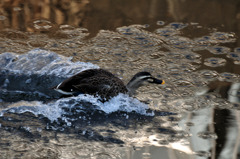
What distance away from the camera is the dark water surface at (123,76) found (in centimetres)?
511

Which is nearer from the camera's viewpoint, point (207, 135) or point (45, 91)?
point (207, 135)

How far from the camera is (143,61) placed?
7.36 m

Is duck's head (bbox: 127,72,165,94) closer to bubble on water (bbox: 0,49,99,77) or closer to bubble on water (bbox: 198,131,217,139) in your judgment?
bubble on water (bbox: 0,49,99,77)

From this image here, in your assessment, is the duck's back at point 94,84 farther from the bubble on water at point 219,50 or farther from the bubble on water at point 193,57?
the bubble on water at point 219,50

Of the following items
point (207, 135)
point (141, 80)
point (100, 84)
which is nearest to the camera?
point (207, 135)

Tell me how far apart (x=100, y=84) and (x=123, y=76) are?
862 millimetres

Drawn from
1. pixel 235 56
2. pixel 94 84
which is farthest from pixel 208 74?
pixel 94 84

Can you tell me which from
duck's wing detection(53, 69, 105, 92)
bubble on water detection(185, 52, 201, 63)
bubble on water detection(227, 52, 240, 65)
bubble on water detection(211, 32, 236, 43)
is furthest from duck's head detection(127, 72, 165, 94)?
bubble on water detection(211, 32, 236, 43)

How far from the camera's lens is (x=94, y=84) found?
20.4 ft

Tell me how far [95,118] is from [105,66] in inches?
61.1

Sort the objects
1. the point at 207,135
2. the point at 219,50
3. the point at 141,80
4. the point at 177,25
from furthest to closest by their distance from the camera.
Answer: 1. the point at 177,25
2. the point at 219,50
3. the point at 141,80
4. the point at 207,135

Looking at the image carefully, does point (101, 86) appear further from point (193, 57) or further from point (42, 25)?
point (42, 25)

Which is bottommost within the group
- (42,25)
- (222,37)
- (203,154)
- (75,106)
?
(203,154)

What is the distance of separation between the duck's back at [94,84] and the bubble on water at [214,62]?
176 cm
